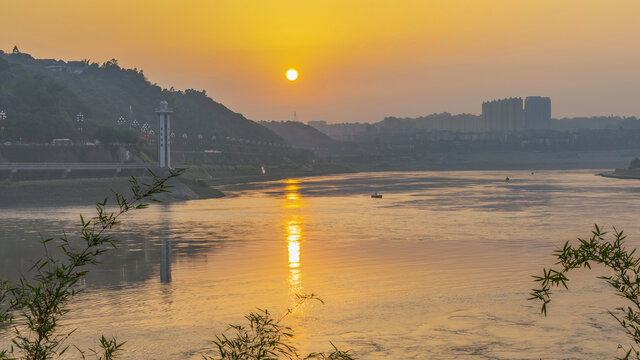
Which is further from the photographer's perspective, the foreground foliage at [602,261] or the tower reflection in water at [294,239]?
the tower reflection in water at [294,239]

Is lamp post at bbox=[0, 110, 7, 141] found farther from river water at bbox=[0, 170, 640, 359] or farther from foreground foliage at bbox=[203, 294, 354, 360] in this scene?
foreground foliage at bbox=[203, 294, 354, 360]

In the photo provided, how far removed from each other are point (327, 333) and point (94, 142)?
423 feet

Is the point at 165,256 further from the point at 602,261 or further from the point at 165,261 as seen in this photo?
the point at 602,261

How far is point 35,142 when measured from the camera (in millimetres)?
137750

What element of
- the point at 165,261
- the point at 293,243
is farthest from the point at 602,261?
the point at 293,243

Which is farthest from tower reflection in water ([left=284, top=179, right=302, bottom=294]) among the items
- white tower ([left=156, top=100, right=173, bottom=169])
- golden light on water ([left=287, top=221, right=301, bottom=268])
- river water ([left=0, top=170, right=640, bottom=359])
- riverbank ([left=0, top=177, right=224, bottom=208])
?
white tower ([left=156, top=100, right=173, bottom=169])

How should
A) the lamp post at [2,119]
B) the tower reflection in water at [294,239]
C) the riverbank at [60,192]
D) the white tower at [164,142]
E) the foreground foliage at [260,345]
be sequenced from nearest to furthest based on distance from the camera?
the foreground foliage at [260,345]
the tower reflection in water at [294,239]
the riverbank at [60,192]
the lamp post at [2,119]
the white tower at [164,142]

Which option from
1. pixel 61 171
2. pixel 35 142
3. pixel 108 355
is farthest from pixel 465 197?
pixel 108 355

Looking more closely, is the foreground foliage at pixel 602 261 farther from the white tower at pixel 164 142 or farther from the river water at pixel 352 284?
the white tower at pixel 164 142

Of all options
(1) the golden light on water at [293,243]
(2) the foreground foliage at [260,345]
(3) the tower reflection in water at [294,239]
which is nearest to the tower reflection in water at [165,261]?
(3) the tower reflection in water at [294,239]

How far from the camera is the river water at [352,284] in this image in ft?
85.1

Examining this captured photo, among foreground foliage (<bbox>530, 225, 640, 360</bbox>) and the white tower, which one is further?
the white tower

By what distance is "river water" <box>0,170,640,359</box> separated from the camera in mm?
25938

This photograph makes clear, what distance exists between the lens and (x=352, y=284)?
125 ft
